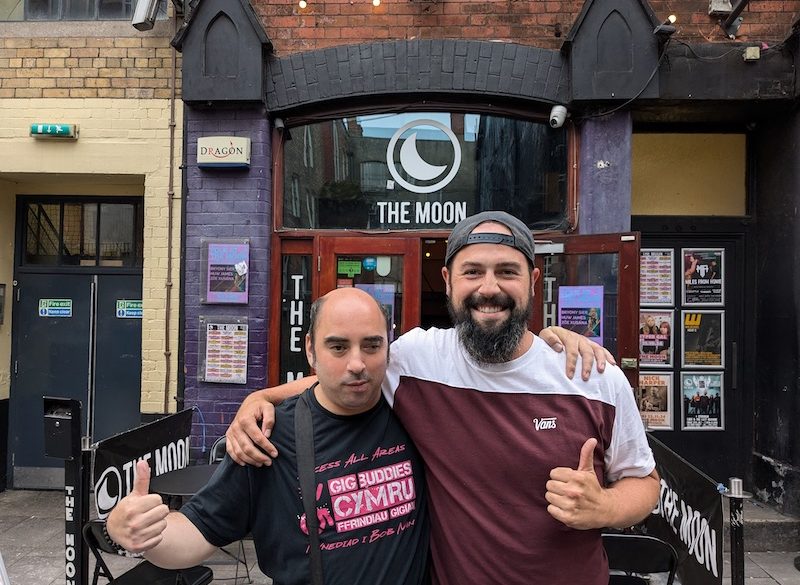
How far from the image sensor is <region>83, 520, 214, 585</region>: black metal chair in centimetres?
307

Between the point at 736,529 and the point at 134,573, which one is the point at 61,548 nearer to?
the point at 134,573

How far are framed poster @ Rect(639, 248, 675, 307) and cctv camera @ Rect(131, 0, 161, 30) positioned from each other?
4.95m

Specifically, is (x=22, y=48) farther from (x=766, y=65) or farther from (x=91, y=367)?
(x=766, y=65)

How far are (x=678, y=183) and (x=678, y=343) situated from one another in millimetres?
1545

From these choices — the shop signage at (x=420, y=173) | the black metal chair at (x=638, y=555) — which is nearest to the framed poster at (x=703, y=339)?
the shop signage at (x=420, y=173)

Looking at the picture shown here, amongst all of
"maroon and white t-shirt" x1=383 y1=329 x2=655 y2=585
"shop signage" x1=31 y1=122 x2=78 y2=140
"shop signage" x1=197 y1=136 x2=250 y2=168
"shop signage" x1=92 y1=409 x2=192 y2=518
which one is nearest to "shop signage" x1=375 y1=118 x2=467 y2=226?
"shop signage" x1=197 y1=136 x2=250 y2=168

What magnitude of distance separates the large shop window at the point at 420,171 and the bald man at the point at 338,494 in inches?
144

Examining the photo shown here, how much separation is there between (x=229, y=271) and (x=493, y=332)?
→ 3.85 m

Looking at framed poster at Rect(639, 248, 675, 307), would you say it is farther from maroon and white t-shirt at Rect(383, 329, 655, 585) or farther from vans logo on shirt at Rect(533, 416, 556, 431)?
vans logo on shirt at Rect(533, 416, 556, 431)

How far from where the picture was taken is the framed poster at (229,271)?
520 cm

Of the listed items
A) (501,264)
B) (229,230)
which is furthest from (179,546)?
(229,230)

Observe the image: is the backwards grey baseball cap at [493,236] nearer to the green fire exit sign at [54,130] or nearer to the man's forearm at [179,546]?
the man's forearm at [179,546]

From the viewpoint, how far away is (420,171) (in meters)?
5.41

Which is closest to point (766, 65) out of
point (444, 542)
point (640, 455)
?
point (640, 455)
